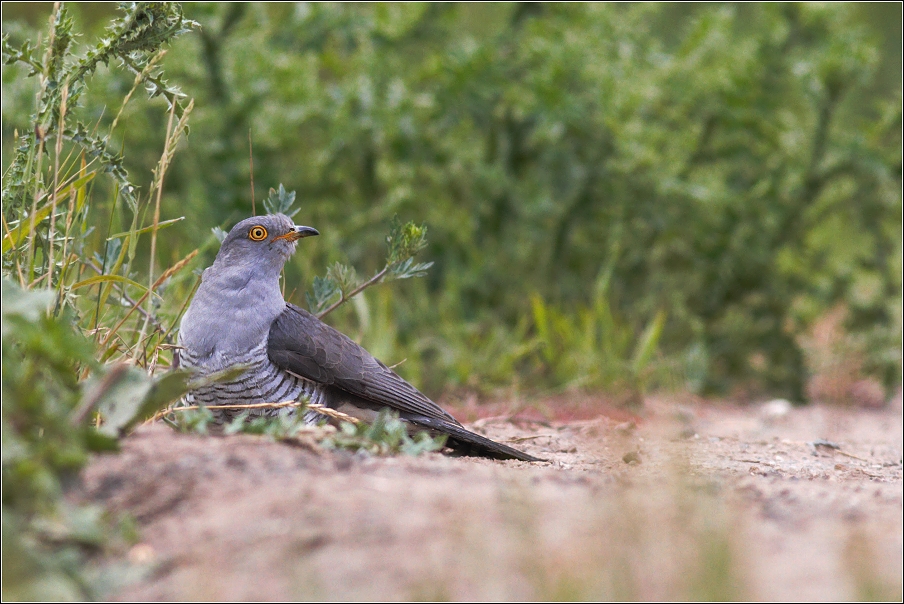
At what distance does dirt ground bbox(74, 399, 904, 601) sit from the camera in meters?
1.89

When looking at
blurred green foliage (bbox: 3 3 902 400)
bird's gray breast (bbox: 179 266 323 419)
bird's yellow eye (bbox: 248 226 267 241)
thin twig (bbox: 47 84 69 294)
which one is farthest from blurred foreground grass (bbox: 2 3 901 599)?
thin twig (bbox: 47 84 69 294)

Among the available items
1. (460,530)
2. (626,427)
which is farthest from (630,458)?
(460,530)

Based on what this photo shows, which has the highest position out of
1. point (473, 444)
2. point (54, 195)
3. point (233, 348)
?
point (54, 195)

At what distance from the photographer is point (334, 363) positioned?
3.75 meters

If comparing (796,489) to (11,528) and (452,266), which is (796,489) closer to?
(11,528)

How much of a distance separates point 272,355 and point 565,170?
336 cm

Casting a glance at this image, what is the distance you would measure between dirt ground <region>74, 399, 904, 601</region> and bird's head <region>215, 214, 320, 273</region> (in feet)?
4.44

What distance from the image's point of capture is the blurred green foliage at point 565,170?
6270 mm

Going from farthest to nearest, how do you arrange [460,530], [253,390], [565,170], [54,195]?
[565,170] → [253,390] → [54,195] → [460,530]

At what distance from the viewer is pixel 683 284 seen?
684 cm

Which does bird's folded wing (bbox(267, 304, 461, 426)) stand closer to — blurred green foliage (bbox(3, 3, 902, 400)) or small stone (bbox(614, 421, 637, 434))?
small stone (bbox(614, 421, 637, 434))

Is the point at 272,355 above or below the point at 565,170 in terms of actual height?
below

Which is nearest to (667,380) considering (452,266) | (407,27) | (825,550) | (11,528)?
(452,266)

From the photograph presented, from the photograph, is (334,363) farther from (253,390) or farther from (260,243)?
(260,243)
